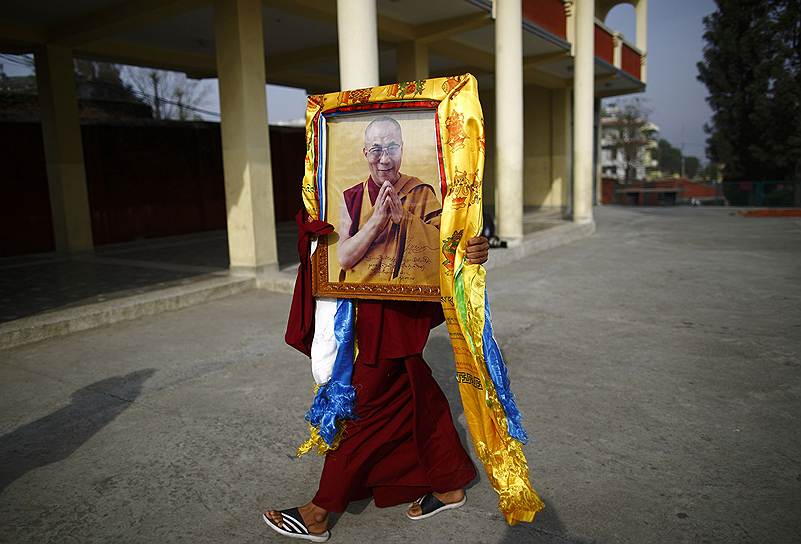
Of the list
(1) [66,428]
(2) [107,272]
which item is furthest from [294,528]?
(2) [107,272]

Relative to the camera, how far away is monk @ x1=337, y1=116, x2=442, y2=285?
233cm

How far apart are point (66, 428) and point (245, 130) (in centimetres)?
484

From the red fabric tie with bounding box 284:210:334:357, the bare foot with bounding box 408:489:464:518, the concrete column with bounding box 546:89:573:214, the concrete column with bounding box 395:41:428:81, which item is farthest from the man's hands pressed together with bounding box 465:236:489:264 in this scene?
the concrete column with bounding box 546:89:573:214

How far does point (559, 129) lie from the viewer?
19703 millimetres

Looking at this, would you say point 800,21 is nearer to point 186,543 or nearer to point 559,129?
point 559,129

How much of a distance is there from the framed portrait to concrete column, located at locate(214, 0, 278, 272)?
5.38m

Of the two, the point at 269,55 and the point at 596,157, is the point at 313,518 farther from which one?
the point at 596,157

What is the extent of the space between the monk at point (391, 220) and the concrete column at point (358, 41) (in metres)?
4.44

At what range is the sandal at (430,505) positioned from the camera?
100 inches

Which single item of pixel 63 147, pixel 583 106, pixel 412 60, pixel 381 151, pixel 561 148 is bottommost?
pixel 381 151

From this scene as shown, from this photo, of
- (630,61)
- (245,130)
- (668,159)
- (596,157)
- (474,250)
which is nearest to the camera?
(474,250)

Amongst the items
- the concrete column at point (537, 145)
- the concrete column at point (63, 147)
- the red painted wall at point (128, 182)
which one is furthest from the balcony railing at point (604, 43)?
the concrete column at point (63, 147)

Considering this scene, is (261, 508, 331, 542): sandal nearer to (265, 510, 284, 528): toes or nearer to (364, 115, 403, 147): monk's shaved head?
(265, 510, 284, 528): toes

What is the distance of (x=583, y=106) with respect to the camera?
1352 cm
